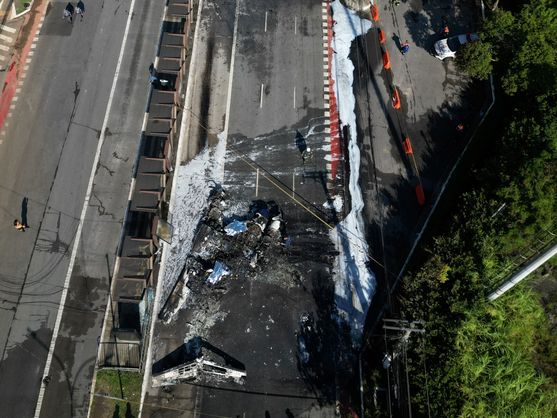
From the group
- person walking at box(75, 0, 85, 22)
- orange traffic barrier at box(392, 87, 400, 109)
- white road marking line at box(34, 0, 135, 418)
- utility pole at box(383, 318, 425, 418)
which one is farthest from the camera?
person walking at box(75, 0, 85, 22)

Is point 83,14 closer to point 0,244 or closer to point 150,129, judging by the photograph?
point 150,129

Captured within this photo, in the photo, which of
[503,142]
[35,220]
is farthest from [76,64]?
[503,142]

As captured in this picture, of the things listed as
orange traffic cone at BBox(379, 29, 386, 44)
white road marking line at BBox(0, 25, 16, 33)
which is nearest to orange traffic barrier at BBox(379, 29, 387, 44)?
orange traffic cone at BBox(379, 29, 386, 44)

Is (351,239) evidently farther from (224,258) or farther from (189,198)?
(189,198)

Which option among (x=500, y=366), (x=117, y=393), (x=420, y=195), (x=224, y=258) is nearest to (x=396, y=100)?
(x=420, y=195)

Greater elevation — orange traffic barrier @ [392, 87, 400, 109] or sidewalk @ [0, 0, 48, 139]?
sidewalk @ [0, 0, 48, 139]

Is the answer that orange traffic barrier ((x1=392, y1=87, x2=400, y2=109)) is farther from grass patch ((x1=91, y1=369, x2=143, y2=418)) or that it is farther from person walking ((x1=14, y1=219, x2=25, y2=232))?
person walking ((x1=14, y1=219, x2=25, y2=232))

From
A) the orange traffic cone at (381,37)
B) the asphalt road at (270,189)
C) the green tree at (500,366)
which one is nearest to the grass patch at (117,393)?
the asphalt road at (270,189)
